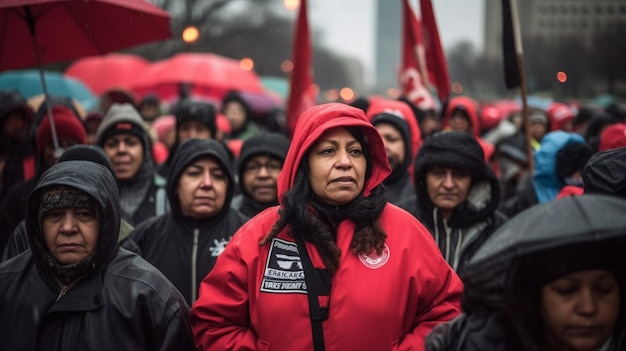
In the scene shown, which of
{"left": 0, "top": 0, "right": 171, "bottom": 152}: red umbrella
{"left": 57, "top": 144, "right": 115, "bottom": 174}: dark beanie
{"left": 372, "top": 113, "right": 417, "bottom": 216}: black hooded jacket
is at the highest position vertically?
{"left": 0, "top": 0, "right": 171, "bottom": 152}: red umbrella

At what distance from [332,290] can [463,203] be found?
187 cm

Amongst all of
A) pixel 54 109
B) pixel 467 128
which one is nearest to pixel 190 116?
pixel 54 109

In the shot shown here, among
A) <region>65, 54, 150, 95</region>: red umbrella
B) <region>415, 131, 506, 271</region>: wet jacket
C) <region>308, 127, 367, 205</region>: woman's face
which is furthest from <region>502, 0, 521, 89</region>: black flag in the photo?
<region>65, 54, 150, 95</region>: red umbrella

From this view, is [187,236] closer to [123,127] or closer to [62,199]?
[62,199]

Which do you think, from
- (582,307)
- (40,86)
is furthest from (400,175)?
(40,86)

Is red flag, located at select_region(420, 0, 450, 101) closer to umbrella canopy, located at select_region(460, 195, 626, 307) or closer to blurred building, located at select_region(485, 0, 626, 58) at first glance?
umbrella canopy, located at select_region(460, 195, 626, 307)

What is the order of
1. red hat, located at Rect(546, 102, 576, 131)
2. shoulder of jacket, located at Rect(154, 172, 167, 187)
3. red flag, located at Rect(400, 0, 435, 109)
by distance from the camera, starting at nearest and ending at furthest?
shoulder of jacket, located at Rect(154, 172, 167, 187), red flag, located at Rect(400, 0, 435, 109), red hat, located at Rect(546, 102, 576, 131)

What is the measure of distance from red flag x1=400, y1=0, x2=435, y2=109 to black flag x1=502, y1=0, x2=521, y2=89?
7.66 feet

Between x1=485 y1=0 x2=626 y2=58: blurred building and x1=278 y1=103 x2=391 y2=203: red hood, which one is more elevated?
x1=485 y1=0 x2=626 y2=58: blurred building

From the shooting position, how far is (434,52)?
7258mm

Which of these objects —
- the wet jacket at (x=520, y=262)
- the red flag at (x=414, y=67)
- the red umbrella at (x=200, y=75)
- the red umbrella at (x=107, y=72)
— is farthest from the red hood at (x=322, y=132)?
the red umbrella at (x=107, y=72)

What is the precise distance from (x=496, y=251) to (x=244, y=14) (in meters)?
41.2

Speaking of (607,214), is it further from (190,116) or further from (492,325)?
(190,116)

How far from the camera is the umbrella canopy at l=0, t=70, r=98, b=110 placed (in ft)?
42.7
